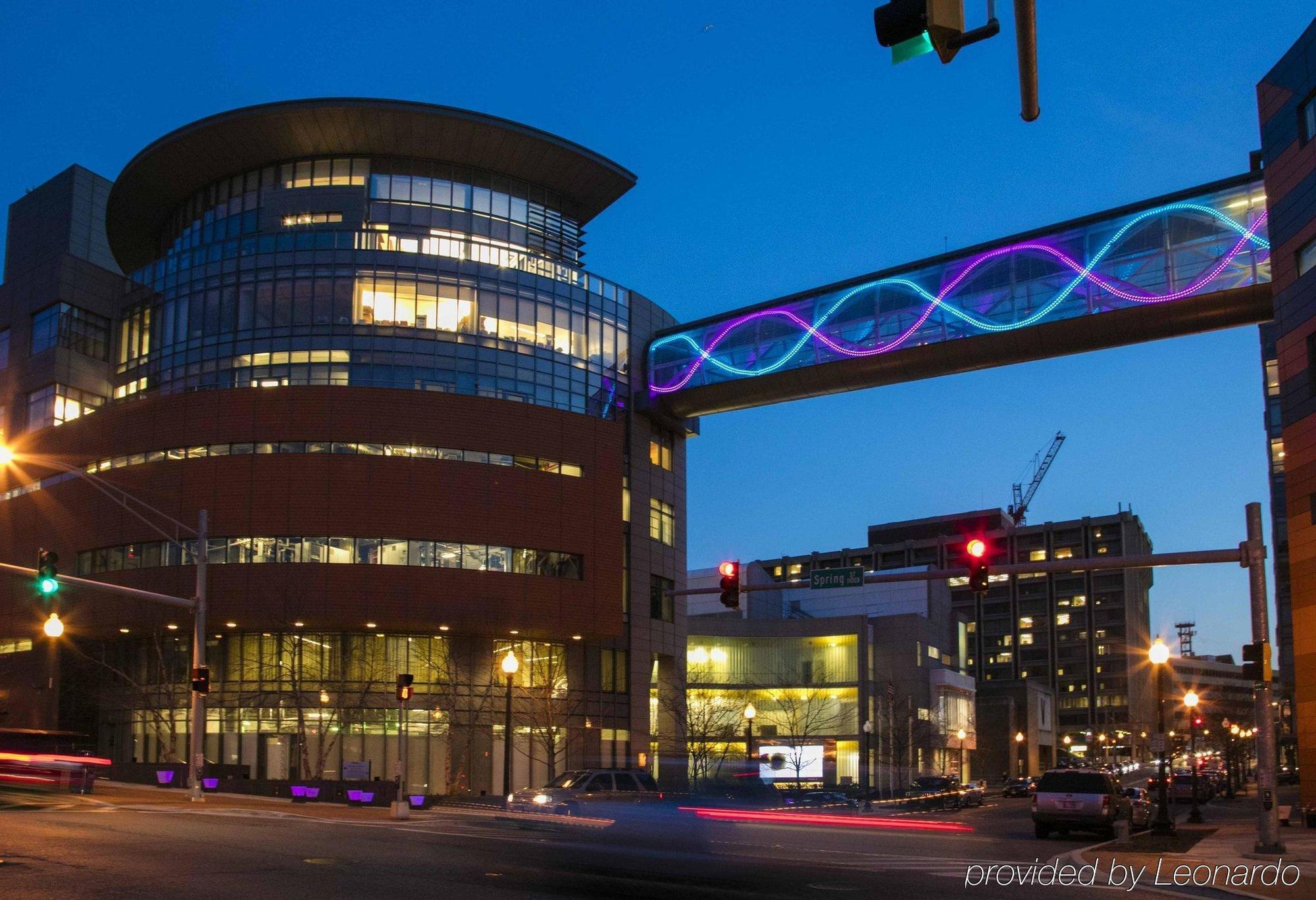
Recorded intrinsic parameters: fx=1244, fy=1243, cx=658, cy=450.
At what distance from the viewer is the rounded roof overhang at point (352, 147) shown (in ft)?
220

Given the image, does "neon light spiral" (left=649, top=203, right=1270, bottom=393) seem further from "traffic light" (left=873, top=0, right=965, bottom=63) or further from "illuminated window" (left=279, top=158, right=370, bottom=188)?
"traffic light" (left=873, top=0, right=965, bottom=63)

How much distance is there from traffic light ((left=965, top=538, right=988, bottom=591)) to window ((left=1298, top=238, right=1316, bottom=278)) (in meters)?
20.4

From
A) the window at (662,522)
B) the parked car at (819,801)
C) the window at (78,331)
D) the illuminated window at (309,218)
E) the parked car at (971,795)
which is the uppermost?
the illuminated window at (309,218)

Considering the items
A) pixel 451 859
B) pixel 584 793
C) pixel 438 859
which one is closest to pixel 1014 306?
pixel 584 793

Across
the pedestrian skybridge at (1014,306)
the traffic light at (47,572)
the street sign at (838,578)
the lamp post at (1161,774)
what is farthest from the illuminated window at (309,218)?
the lamp post at (1161,774)

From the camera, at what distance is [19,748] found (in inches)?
1540

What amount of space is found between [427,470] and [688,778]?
32.8 meters

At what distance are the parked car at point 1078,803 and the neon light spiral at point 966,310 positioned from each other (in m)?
24.0

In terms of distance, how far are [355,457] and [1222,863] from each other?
4523 cm

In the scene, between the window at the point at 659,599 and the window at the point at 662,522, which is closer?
the window at the point at 659,599

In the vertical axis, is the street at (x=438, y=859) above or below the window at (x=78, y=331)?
below

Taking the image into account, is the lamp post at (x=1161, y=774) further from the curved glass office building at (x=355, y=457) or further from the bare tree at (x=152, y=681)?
the bare tree at (x=152, y=681)

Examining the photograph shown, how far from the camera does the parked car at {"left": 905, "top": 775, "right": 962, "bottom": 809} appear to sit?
207 feet

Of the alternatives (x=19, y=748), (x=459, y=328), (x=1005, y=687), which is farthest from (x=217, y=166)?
(x=1005, y=687)
